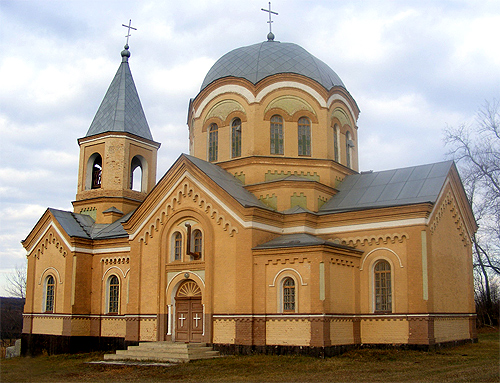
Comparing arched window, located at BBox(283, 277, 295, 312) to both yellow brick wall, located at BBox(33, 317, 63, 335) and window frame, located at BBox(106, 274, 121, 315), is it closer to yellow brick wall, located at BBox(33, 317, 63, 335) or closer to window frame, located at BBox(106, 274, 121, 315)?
window frame, located at BBox(106, 274, 121, 315)

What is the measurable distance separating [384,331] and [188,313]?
6.95 m

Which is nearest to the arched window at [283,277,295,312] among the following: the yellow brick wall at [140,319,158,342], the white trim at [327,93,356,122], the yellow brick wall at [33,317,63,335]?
the yellow brick wall at [140,319,158,342]

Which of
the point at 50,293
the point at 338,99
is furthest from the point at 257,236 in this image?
the point at 50,293

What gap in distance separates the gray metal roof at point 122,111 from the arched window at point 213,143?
4.85 meters

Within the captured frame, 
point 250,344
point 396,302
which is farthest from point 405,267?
point 250,344

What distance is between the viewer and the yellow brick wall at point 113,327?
24062 mm

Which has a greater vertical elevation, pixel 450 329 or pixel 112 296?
pixel 112 296

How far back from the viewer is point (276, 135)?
23.7 m

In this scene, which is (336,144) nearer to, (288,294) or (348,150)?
(348,150)

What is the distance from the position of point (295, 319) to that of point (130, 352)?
5.87 metres

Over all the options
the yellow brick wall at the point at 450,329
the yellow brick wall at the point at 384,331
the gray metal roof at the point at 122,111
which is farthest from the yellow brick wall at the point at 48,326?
the yellow brick wall at the point at 450,329

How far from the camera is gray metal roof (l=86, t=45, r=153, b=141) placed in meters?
27.8

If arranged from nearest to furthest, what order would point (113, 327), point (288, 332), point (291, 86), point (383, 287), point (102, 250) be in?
point (288, 332)
point (383, 287)
point (291, 86)
point (113, 327)
point (102, 250)

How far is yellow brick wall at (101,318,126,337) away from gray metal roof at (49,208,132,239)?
3.59 meters
